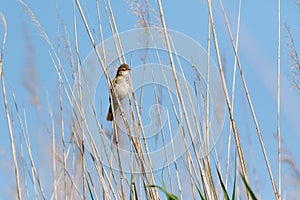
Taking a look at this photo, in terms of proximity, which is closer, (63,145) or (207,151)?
(207,151)

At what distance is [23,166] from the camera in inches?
79.7

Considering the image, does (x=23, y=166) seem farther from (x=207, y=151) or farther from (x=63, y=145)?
(x=207, y=151)

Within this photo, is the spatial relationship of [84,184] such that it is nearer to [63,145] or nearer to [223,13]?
[63,145]

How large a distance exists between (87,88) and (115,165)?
0.33 meters

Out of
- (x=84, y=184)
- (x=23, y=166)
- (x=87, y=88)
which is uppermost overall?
(x=87, y=88)

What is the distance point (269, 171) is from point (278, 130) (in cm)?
17

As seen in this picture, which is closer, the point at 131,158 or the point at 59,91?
the point at 131,158

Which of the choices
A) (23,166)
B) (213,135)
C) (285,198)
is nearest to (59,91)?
→ (23,166)

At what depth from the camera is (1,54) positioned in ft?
5.91

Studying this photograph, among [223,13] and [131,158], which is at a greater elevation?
[223,13]

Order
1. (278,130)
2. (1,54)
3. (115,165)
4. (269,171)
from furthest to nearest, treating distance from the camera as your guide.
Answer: (115,165) < (1,54) < (278,130) < (269,171)

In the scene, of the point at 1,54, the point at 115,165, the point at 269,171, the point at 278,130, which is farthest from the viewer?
the point at 115,165

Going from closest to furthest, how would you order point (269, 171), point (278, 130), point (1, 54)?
1. point (269, 171)
2. point (278, 130)
3. point (1, 54)

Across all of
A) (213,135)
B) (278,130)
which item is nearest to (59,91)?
(213,135)
